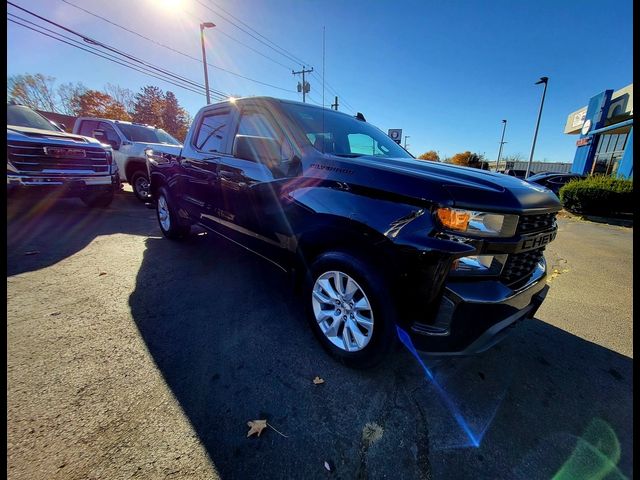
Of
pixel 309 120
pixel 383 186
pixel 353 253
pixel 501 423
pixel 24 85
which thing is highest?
pixel 24 85

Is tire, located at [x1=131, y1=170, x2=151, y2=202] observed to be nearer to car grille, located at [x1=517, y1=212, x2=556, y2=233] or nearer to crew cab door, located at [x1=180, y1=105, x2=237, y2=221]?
crew cab door, located at [x1=180, y1=105, x2=237, y2=221]

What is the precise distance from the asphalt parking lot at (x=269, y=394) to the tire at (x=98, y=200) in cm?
408

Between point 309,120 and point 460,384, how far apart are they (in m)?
2.53

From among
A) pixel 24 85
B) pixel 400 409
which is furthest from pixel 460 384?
pixel 24 85

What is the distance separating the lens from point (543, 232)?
6.49ft

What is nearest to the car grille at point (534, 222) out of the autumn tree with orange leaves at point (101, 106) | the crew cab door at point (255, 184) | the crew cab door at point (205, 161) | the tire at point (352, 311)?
the tire at point (352, 311)

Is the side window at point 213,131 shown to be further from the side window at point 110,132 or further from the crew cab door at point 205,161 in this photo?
the side window at point 110,132

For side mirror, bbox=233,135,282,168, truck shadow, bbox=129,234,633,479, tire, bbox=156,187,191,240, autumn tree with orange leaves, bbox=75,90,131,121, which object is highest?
autumn tree with orange leaves, bbox=75,90,131,121

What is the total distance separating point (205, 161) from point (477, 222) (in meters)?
3.07

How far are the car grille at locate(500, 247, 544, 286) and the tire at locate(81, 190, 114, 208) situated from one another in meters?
8.03

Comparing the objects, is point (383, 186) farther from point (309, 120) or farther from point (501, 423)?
point (501, 423)

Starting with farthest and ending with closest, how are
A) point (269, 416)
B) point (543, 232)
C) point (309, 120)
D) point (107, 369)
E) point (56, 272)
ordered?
1. point (56, 272)
2. point (309, 120)
3. point (107, 369)
4. point (543, 232)
5. point (269, 416)

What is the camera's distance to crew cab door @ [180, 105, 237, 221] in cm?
334

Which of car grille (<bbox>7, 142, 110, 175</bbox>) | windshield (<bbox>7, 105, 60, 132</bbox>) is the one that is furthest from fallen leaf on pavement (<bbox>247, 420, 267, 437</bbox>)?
windshield (<bbox>7, 105, 60, 132</bbox>)
